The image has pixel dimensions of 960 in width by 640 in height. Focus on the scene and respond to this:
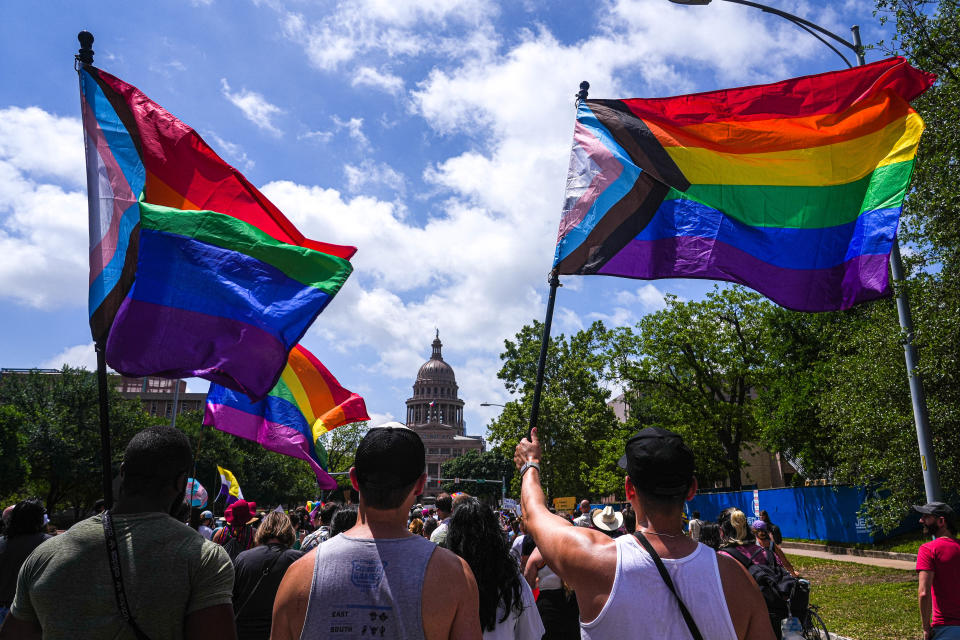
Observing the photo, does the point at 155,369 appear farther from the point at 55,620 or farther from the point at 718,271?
the point at 718,271

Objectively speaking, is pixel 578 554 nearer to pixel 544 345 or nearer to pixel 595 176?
pixel 544 345

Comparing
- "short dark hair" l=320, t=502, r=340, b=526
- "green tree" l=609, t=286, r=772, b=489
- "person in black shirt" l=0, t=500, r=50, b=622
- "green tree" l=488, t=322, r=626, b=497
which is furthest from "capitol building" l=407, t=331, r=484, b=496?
"person in black shirt" l=0, t=500, r=50, b=622

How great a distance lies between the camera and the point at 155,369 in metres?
5.72

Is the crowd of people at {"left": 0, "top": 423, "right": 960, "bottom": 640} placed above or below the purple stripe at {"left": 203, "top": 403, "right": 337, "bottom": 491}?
below

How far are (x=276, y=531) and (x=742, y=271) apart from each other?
14.6 ft

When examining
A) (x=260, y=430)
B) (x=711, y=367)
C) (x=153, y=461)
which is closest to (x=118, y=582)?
(x=153, y=461)

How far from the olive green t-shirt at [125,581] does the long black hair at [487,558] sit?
2059mm

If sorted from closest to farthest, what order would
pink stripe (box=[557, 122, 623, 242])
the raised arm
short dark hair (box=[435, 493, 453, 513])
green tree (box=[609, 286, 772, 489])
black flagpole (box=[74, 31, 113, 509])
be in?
1. the raised arm
2. black flagpole (box=[74, 31, 113, 509])
3. pink stripe (box=[557, 122, 623, 242])
4. short dark hair (box=[435, 493, 453, 513])
5. green tree (box=[609, 286, 772, 489])

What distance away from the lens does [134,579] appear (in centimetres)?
262

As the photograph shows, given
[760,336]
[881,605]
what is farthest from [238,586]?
[760,336]

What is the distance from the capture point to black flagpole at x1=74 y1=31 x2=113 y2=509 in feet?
12.5

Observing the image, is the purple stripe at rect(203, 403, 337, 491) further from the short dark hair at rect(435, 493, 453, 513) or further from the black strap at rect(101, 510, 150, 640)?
the black strap at rect(101, 510, 150, 640)

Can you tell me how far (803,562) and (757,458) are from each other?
37631 mm

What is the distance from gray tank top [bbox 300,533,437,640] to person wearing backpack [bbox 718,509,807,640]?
4676 mm
